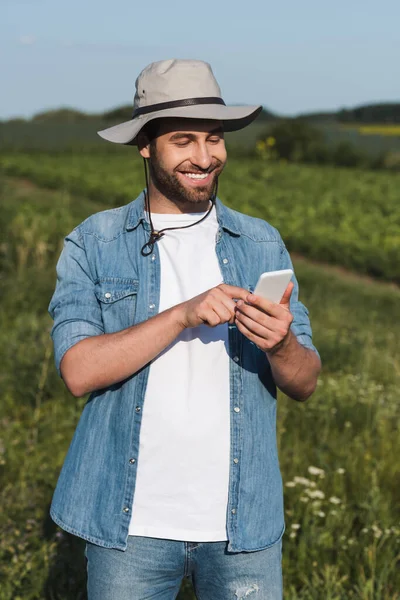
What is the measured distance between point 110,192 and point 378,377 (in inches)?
Answer: 684

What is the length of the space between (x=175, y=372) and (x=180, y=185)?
0.50 meters

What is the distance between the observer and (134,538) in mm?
2100

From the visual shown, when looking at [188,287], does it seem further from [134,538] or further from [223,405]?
[134,538]

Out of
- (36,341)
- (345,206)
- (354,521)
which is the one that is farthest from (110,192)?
(354,521)

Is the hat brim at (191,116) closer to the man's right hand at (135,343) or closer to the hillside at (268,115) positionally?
the man's right hand at (135,343)

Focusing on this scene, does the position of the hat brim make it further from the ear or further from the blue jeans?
the blue jeans

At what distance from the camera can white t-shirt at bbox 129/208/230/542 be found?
2.09 m

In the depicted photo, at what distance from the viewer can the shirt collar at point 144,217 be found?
2.33 meters

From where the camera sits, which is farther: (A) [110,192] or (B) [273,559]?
(A) [110,192]

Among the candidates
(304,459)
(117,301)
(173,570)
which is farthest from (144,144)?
(304,459)

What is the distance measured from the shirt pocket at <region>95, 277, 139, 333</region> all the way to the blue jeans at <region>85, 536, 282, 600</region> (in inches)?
21.7

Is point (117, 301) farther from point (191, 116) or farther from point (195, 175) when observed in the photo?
point (191, 116)

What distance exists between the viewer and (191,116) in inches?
86.0

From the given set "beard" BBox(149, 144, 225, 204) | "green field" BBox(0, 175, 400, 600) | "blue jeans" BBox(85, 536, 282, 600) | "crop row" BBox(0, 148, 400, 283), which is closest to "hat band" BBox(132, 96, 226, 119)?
"beard" BBox(149, 144, 225, 204)
